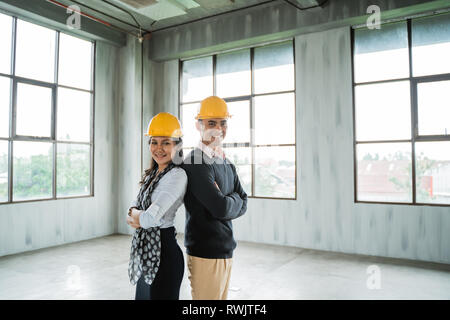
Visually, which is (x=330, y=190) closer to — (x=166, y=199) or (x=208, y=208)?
(x=208, y=208)

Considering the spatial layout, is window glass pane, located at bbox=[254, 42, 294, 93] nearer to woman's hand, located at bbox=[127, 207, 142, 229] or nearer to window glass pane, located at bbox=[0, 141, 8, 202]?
window glass pane, located at bbox=[0, 141, 8, 202]

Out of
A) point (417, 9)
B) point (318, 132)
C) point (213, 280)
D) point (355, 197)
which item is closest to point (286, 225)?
point (355, 197)

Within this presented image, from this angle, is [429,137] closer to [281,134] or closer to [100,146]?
[281,134]

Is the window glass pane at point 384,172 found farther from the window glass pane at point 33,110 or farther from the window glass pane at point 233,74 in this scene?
the window glass pane at point 33,110

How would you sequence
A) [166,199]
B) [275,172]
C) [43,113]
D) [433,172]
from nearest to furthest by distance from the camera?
[166,199]
[433,172]
[43,113]
[275,172]

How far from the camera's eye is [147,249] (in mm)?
1639

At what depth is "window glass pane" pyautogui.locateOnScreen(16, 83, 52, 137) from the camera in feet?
16.3

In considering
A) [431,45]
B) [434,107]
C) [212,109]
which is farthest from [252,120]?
[212,109]

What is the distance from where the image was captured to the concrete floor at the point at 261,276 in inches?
129

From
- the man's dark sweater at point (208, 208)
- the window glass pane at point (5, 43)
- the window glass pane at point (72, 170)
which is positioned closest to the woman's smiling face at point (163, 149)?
the man's dark sweater at point (208, 208)

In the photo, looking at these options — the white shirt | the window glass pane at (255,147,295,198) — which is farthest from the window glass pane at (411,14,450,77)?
the white shirt

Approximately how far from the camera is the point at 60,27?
17.7 feet

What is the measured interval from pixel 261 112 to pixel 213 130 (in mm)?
4118
